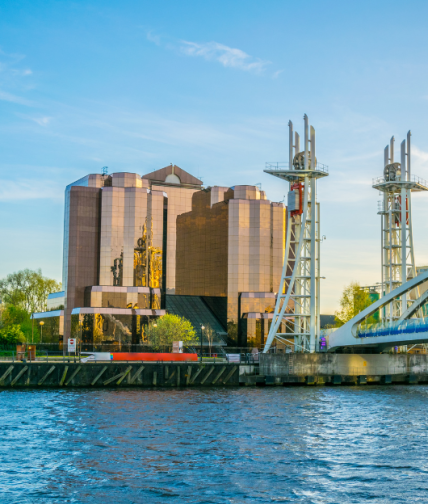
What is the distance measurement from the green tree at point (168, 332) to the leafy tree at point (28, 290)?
48575 millimetres

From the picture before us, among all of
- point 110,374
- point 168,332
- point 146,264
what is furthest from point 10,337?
point 110,374

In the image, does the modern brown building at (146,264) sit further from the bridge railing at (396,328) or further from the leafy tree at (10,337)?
the bridge railing at (396,328)

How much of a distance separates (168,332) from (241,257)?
22999 mm

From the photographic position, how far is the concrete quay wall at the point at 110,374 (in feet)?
219

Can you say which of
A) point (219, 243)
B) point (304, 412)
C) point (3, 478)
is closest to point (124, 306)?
point (219, 243)

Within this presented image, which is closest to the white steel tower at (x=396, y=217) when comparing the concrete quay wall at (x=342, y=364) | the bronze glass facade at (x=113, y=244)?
the concrete quay wall at (x=342, y=364)

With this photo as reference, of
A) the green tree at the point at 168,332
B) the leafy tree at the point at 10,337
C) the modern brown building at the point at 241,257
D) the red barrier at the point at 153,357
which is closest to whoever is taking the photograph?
the red barrier at the point at 153,357

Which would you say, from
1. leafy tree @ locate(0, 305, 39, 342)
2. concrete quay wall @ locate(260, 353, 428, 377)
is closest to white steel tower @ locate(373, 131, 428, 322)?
concrete quay wall @ locate(260, 353, 428, 377)

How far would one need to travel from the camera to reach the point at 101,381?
67.8 metres

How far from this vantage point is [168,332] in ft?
314

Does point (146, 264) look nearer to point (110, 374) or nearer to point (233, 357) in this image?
point (233, 357)

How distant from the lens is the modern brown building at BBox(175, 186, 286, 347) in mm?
111562

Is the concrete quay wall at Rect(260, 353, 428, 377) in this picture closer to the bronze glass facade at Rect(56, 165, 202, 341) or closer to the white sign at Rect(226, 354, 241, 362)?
the white sign at Rect(226, 354, 241, 362)

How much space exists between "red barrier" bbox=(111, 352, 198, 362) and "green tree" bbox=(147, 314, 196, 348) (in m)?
16.5
